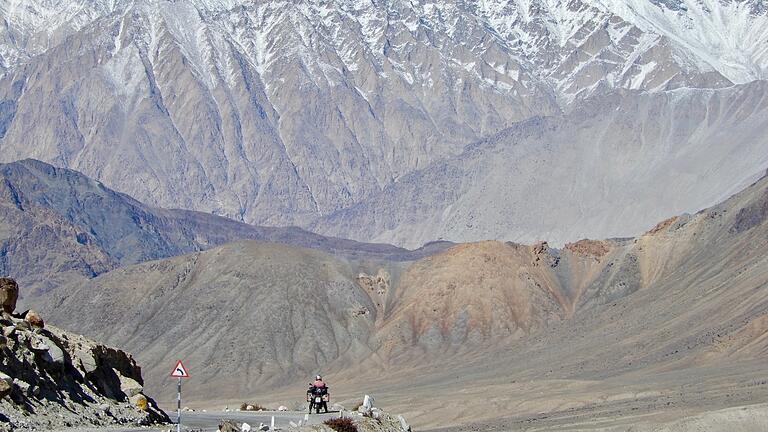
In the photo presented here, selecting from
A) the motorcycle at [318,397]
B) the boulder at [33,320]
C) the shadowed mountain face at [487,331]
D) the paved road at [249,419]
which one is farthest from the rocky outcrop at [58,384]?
the shadowed mountain face at [487,331]

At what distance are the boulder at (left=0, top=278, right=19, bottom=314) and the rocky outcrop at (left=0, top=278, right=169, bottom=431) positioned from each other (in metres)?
0.42

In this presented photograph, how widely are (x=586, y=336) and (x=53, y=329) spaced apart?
137 meters

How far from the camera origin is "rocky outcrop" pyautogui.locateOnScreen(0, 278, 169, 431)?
91.7 feet

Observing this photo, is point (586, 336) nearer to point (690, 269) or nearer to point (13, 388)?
point (690, 269)

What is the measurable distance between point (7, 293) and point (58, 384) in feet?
8.67

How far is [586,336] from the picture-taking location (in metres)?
169

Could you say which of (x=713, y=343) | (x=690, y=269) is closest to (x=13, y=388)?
(x=713, y=343)

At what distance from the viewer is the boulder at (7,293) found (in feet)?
103

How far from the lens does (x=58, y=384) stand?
99.8ft

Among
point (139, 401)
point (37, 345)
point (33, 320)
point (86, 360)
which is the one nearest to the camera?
point (37, 345)

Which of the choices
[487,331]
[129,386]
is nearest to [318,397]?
[129,386]

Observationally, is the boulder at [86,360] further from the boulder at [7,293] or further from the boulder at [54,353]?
the boulder at [7,293]

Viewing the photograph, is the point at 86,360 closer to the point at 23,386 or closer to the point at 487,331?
the point at 23,386

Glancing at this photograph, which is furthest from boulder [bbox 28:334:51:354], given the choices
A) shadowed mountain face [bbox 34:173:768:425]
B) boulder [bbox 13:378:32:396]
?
shadowed mountain face [bbox 34:173:768:425]
